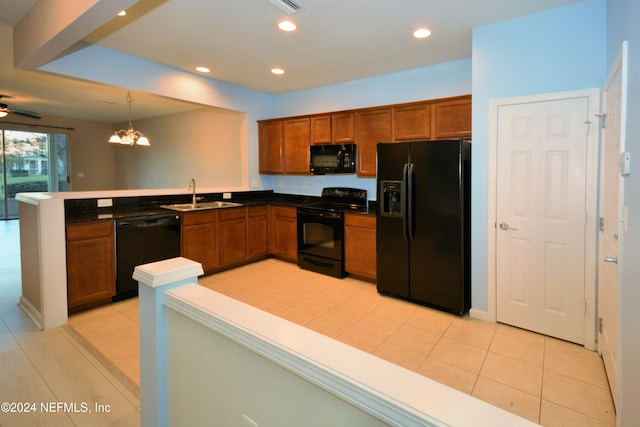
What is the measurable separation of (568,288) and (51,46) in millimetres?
4583

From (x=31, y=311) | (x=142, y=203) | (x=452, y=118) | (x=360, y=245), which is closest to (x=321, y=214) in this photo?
(x=360, y=245)

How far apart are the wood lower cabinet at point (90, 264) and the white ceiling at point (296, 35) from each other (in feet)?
6.13

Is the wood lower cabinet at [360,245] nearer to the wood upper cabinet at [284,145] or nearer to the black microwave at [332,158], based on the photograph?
the black microwave at [332,158]

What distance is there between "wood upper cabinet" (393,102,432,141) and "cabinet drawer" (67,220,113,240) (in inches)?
132

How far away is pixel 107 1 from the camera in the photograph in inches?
78.1

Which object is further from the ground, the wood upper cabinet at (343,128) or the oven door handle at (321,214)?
the wood upper cabinet at (343,128)

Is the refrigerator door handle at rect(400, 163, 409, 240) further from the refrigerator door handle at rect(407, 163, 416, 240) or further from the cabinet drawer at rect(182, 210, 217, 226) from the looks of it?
the cabinet drawer at rect(182, 210, 217, 226)

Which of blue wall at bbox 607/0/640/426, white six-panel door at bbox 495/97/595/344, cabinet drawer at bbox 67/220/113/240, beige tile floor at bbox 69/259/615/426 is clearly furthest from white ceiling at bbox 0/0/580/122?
beige tile floor at bbox 69/259/615/426

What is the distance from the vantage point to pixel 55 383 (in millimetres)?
2225

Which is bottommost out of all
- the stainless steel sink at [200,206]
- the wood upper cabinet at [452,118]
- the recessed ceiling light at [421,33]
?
the stainless steel sink at [200,206]

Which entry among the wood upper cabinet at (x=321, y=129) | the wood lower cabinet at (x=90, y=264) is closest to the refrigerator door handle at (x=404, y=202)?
the wood upper cabinet at (x=321, y=129)

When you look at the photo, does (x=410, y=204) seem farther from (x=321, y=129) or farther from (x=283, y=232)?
(x=283, y=232)

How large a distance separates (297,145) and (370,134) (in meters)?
1.26

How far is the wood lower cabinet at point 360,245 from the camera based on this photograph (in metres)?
4.09
